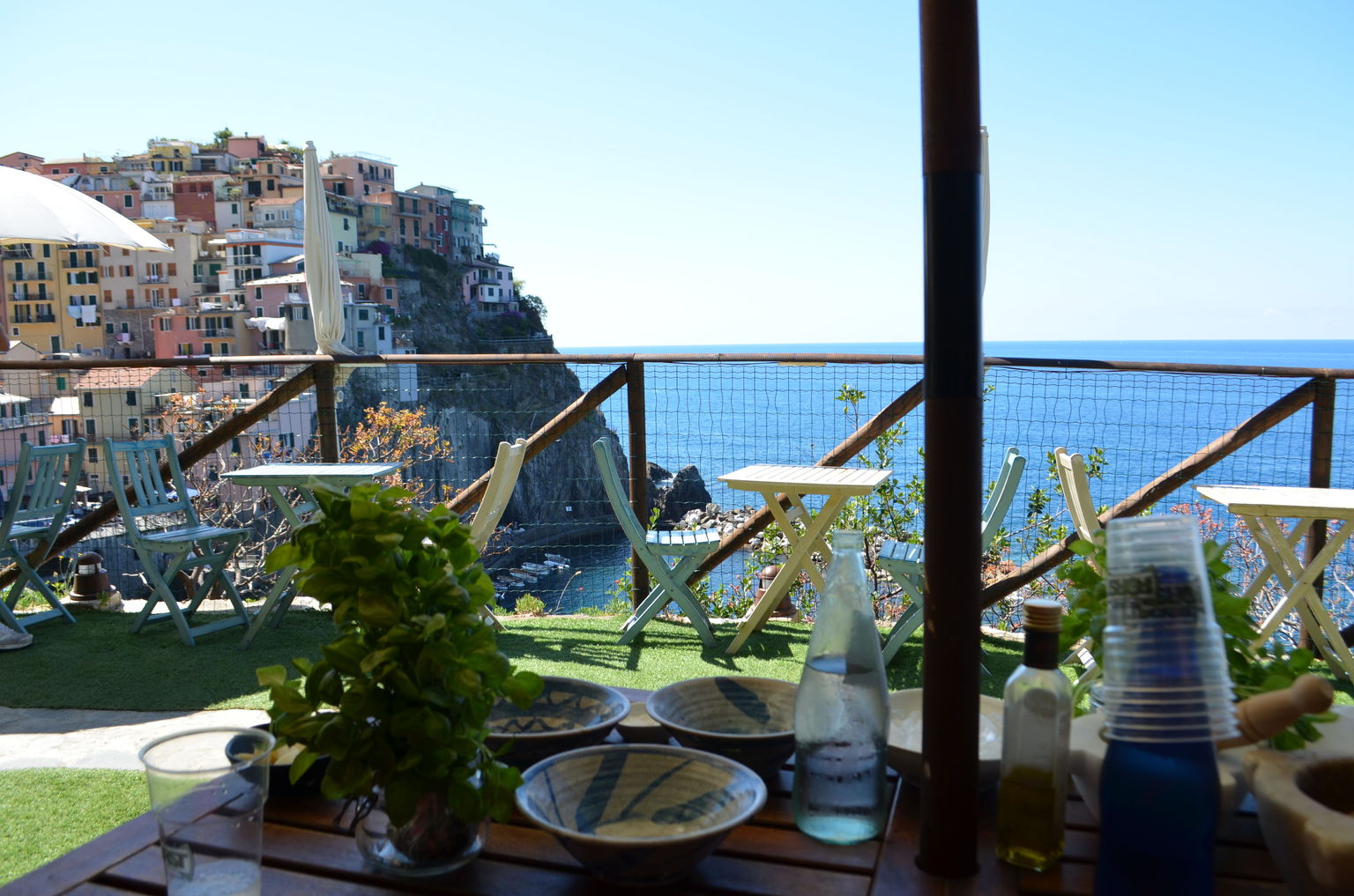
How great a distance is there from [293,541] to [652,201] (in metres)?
64.7

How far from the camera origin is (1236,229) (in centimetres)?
5600

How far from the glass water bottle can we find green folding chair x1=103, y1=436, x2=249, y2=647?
13.3 feet

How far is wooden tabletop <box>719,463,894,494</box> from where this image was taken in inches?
157

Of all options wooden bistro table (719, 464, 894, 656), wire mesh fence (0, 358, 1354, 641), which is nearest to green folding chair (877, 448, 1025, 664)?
wire mesh fence (0, 358, 1354, 641)

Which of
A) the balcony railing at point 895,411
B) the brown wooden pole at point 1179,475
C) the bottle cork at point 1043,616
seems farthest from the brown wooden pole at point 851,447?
the bottle cork at point 1043,616

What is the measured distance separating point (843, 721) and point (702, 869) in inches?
8.8

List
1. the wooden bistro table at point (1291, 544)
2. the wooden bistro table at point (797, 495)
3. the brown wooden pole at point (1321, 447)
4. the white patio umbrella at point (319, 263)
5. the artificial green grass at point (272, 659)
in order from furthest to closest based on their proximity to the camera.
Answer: the white patio umbrella at point (319, 263) → the brown wooden pole at point (1321, 447) → the wooden bistro table at point (797, 495) → the artificial green grass at point (272, 659) → the wooden bistro table at point (1291, 544)

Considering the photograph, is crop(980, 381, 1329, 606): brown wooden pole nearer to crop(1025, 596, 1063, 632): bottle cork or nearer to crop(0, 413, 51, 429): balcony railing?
crop(1025, 596, 1063, 632): bottle cork

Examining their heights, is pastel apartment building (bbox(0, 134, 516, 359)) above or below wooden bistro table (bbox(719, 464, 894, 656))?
above

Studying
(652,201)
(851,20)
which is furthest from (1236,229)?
(851,20)

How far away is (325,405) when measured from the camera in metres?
5.34

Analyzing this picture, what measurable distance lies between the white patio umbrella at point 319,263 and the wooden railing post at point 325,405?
28cm

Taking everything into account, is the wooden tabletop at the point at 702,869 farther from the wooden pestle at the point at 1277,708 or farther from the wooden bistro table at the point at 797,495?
the wooden bistro table at the point at 797,495

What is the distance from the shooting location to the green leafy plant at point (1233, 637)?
1.04 metres
